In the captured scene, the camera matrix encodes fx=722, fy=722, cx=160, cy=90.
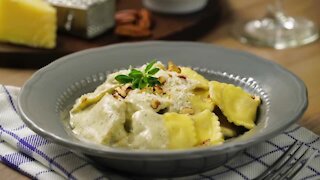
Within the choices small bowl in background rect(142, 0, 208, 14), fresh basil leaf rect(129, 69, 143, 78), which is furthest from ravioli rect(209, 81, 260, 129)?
small bowl in background rect(142, 0, 208, 14)

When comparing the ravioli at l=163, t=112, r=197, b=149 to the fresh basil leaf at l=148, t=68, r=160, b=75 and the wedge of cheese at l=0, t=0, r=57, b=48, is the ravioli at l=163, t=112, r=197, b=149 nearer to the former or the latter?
the fresh basil leaf at l=148, t=68, r=160, b=75

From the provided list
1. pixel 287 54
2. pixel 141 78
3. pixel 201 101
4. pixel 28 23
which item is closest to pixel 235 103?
pixel 201 101

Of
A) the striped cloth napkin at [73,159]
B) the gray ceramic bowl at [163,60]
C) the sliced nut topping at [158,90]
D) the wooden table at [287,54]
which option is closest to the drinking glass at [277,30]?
the wooden table at [287,54]

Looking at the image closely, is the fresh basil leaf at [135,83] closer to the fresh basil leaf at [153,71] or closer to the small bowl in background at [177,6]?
the fresh basil leaf at [153,71]

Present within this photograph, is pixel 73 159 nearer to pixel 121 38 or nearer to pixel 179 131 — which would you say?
pixel 179 131

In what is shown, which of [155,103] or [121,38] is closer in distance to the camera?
[155,103]

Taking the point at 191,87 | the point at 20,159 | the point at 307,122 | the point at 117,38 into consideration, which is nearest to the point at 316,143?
the point at 307,122
